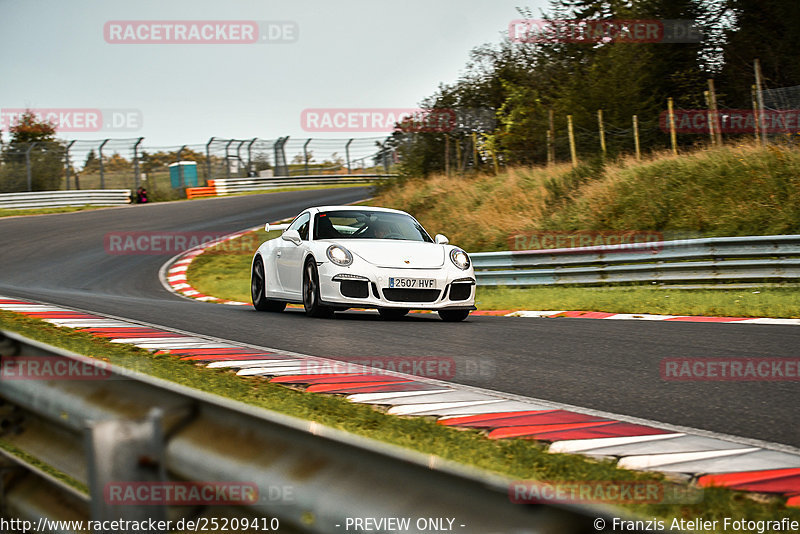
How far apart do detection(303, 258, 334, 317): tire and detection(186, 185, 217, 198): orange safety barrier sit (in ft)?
110

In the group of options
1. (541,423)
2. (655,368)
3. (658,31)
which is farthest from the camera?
(658,31)

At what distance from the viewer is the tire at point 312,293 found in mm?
10002

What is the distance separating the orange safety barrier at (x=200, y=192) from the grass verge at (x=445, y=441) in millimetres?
37162

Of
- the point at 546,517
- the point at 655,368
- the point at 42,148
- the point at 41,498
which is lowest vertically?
the point at 655,368

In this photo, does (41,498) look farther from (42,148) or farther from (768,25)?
(42,148)

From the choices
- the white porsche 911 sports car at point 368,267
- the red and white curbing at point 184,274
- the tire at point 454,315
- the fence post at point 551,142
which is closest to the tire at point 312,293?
the white porsche 911 sports car at point 368,267

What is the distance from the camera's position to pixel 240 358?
263 inches

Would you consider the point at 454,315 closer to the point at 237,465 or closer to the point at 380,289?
the point at 380,289

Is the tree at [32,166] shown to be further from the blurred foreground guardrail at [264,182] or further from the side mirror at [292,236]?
the side mirror at [292,236]

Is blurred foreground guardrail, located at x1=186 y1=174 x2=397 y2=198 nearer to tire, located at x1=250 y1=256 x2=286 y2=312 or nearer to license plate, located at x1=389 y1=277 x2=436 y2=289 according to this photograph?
tire, located at x1=250 y1=256 x2=286 y2=312

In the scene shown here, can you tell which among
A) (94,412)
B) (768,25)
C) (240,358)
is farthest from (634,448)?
(768,25)

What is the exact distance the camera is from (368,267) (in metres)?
9.62

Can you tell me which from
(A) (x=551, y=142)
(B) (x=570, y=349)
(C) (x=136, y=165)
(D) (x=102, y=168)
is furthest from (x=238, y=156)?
(B) (x=570, y=349)

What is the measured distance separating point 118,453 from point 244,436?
27 centimetres
